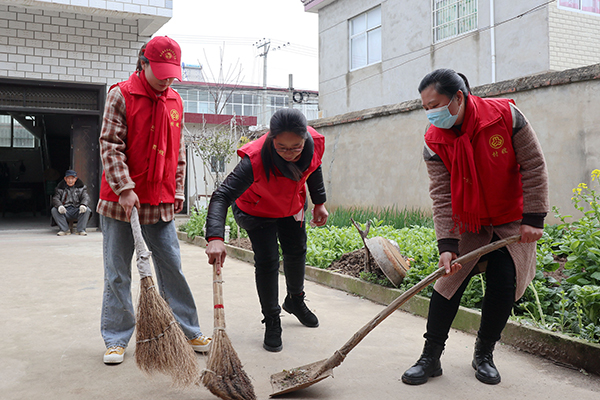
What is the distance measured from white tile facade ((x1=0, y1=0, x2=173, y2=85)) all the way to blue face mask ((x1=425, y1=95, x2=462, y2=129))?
8747 mm

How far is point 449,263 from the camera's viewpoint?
8.70 feet

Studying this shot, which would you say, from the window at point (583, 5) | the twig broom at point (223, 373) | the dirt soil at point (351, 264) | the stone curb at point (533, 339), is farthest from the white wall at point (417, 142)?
the window at point (583, 5)

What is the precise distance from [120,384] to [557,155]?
567 cm

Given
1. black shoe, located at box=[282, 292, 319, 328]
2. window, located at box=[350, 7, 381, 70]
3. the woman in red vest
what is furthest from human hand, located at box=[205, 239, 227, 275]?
window, located at box=[350, 7, 381, 70]

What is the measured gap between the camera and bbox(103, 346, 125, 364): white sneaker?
119 inches

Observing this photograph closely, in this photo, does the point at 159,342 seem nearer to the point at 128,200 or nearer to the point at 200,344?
the point at 200,344

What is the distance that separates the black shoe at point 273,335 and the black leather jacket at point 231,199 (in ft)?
2.15

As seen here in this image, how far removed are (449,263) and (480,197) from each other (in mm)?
390

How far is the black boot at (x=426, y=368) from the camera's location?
9.04ft

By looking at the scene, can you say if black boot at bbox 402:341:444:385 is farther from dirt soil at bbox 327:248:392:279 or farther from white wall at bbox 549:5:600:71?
white wall at bbox 549:5:600:71

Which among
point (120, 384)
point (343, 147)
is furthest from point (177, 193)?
point (343, 147)

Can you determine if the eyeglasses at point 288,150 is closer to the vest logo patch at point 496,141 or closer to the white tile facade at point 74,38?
the vest logo patch at point 496,141

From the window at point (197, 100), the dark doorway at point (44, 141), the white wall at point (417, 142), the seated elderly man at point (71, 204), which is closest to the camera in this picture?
the white wall at point (417, 142)

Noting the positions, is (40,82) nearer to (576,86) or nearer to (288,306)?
(288,306)
